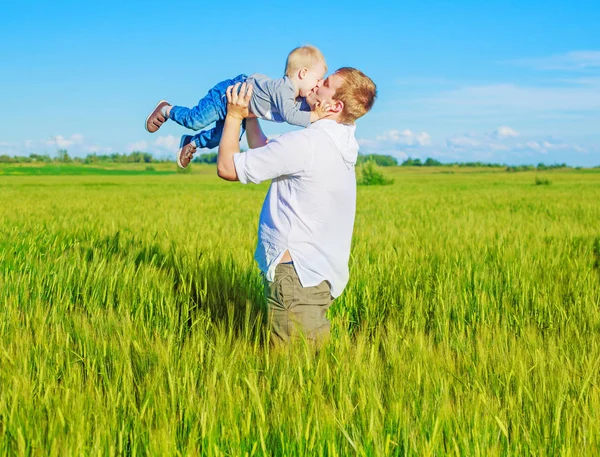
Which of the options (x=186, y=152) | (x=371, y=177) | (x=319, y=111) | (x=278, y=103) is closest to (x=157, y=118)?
(x=186, y=152)

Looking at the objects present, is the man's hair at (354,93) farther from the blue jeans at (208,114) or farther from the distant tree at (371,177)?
the distant tree at (371,177)

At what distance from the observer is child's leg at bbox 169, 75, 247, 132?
10.0 feet

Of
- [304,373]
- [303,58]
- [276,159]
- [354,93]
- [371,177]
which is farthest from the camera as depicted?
[371,177]

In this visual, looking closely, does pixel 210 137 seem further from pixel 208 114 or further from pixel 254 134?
pixel 254 134

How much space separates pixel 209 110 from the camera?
3.06m

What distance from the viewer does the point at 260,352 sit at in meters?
2.67

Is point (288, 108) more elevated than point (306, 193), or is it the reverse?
point (288, 108)

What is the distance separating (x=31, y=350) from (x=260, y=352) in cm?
96

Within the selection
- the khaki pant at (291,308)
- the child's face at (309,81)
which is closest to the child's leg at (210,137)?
the child's face at (309,81)

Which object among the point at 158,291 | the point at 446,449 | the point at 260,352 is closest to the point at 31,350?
the point at 260,352

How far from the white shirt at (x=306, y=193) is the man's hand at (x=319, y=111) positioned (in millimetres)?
52

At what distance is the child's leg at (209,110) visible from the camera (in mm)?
3059

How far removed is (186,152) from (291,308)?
1.04 meters

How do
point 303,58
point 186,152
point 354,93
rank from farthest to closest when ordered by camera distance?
point 186,152 < point 303,58 < point 354,93
